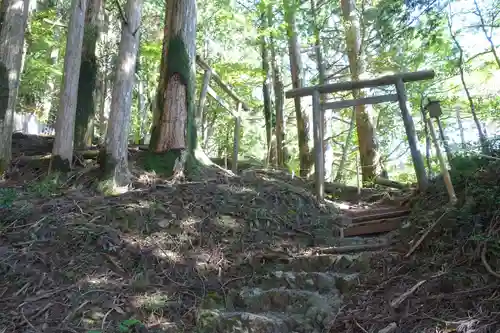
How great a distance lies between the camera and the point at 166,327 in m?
3.42

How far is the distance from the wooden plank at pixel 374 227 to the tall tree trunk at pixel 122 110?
3.17 m

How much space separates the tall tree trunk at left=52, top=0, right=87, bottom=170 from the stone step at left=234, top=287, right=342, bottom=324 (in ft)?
11.6

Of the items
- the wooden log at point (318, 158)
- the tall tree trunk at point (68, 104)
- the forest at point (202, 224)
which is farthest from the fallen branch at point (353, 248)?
the tall tree trunk at point (68, 104)

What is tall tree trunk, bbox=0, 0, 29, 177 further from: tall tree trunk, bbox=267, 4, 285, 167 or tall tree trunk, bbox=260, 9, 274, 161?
tall tree trunk, bbox=260, 9, 274, 161

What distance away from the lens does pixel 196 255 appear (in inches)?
178

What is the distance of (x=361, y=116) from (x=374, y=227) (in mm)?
4938

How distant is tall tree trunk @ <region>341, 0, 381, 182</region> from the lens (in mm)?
9711

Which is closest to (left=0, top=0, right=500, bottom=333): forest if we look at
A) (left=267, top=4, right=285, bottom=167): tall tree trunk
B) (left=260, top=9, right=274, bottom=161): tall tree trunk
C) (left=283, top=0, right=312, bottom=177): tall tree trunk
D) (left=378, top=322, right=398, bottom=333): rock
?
(left=378, top=322, right=398, bottom=333): rock

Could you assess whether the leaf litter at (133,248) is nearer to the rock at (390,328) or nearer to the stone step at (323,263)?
the stone step at (323,263)

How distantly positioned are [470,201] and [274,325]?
226cm

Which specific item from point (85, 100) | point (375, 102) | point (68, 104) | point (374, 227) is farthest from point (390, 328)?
point (85, 100)

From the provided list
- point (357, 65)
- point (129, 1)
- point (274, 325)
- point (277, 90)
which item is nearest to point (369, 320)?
point (274, 325)

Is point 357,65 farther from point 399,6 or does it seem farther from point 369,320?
point 369,320

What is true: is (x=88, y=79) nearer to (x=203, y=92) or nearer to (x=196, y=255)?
(x=203, y=92)
